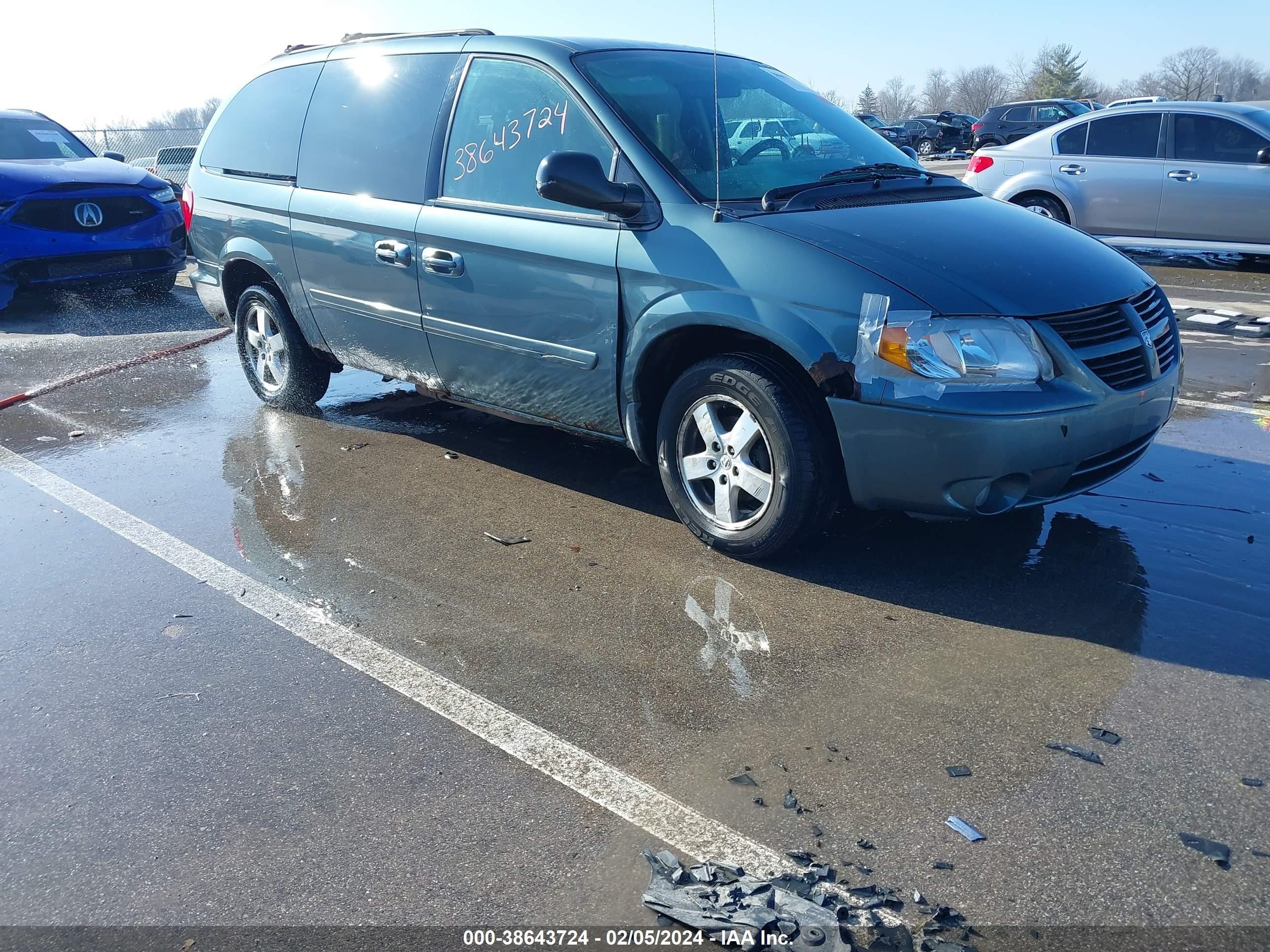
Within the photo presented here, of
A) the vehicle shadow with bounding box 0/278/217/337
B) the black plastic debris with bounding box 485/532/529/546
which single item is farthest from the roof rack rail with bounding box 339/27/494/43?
the vehicle shadow with bounding box 0/278/217/337

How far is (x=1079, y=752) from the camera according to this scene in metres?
2.88

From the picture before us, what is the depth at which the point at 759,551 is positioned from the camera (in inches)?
159

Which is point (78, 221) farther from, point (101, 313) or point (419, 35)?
point (419, 35)

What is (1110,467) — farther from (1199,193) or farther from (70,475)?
(1199,193)

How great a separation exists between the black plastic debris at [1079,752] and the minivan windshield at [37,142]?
36.6ft

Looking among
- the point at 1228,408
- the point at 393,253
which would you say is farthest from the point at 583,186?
the point at 1228,408

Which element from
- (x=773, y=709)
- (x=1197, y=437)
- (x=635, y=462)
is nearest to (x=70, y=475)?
(x=635, y=462)

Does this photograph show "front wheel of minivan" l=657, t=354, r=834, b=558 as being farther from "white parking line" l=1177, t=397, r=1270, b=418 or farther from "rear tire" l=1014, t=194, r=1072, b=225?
"rear tire" l=1014, t=194, r=1072, b=225

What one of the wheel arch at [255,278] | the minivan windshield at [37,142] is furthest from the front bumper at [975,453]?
the minivan windshield at [37,142]

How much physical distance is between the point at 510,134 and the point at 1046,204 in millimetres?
8589

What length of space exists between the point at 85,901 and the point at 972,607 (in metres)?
2.79

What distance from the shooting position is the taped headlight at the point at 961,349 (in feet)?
11.5

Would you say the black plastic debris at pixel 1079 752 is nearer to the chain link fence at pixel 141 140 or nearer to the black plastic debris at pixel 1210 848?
the black plastic debris at pixel 1210 848

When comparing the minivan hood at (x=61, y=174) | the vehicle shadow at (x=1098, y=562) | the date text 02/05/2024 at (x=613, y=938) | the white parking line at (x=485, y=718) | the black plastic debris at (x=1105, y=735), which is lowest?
the date text 02/05/2024 at (x=613, y=938)
